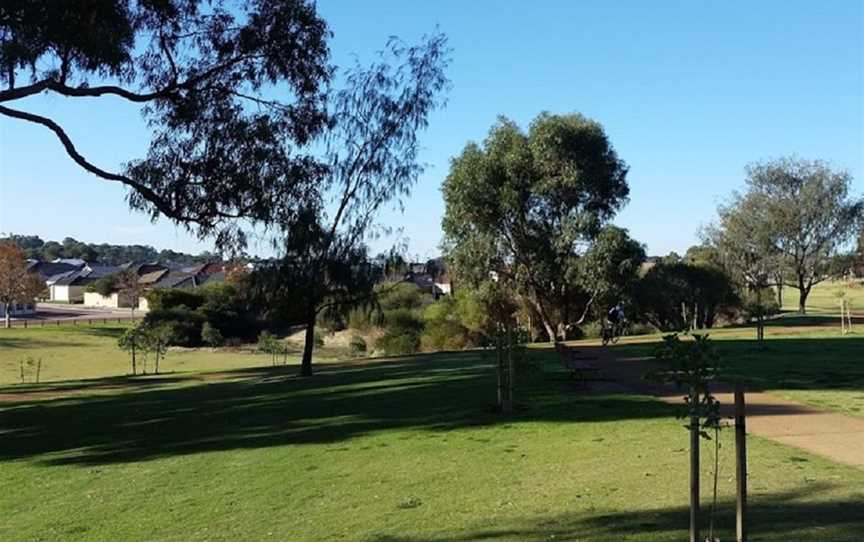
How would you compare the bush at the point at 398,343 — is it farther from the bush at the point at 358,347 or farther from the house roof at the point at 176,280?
the house roof at the point at 176,280

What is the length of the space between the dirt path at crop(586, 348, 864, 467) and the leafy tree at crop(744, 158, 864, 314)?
34742mm

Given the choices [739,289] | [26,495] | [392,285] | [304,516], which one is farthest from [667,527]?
[739,289]

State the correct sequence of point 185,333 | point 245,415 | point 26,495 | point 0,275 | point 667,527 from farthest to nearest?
point 0,275 < point 185,333 < point 245,415 < point 26,495 < point 667,527

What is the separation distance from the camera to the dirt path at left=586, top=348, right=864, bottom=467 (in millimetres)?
9023

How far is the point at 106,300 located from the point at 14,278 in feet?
126

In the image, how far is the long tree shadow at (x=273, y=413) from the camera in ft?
40.9

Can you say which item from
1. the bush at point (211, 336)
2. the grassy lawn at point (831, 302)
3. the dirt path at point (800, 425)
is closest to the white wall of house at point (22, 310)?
the bush at point (211, 336)

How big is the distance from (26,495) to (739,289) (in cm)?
A: 4305

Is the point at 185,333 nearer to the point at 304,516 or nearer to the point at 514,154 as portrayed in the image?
the point at 514,154

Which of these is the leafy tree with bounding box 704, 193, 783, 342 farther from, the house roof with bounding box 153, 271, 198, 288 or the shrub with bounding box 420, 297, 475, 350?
the house roof with bounding box 153, 271, 198, 288

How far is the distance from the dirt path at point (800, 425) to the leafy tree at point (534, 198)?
1744cm

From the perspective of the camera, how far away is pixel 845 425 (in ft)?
34.4

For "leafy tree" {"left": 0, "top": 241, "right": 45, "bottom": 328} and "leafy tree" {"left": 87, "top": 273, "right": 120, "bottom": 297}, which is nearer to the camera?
"leafy tree" {"left": 0, "top": 241, "right": 45, "bottom": 328}

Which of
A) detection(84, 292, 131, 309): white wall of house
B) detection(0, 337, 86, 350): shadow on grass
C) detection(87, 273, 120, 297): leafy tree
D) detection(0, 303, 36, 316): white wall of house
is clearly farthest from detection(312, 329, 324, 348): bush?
detection(87, 273, 120, 297): leafy tree
